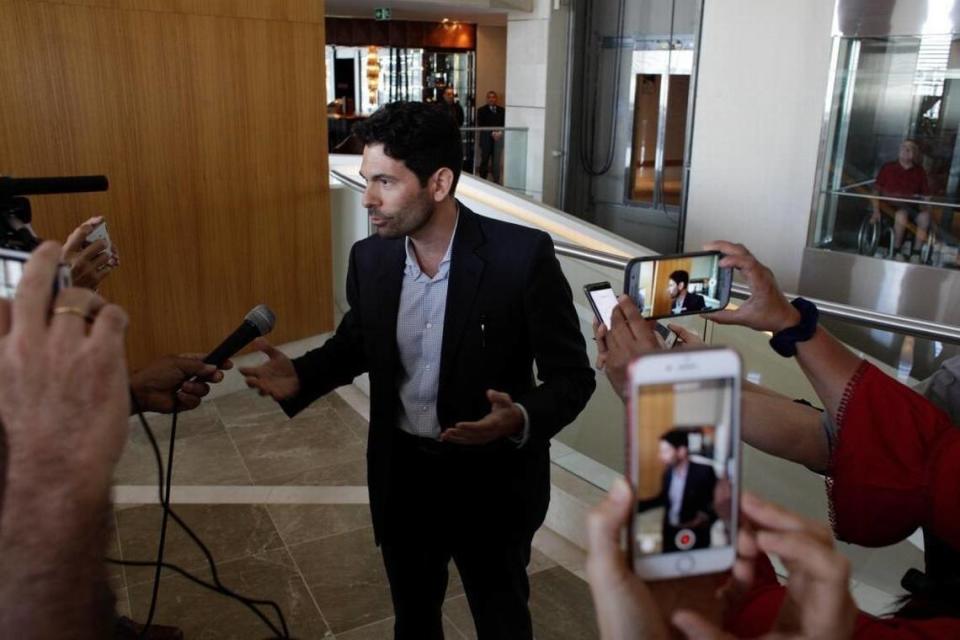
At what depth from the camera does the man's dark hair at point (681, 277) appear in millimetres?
1696

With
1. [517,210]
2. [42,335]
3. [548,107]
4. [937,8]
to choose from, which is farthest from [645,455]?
[548,107]

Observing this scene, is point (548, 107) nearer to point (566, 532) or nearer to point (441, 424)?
point (566, 532)

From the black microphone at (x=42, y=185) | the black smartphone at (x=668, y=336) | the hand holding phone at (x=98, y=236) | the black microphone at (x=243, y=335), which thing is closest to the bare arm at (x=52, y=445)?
the black microphone at (x=42, y=185)

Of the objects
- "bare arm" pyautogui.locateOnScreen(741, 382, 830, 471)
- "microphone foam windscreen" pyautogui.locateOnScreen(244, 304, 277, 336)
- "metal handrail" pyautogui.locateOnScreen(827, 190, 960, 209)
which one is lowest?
"metal handrail" pyautogui.locateOnScreen(827, 190, 960, 209)

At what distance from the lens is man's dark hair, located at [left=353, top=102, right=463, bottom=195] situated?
212 centimetres

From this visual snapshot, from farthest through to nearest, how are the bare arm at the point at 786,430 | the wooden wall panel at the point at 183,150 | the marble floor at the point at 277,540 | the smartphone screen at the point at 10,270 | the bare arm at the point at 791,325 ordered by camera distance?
the wooden wall panel at the point at 183,150, the marble floor at the point at 277,540, the bare arm at the point at 786,430, the bare arm at the point at 791,325, the smartphone screen at the point at 10,270

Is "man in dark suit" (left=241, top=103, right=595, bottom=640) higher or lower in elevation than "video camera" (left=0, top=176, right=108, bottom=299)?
lower

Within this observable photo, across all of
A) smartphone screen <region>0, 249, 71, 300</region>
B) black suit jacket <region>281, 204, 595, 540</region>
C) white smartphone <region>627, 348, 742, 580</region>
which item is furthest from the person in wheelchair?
smartphone screen <region>0, 249, 71, 300</region>

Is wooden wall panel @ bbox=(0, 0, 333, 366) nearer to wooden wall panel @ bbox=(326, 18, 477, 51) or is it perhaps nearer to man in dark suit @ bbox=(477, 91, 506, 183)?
man in dark suit @ bbox=(477, 91, 506, 183)

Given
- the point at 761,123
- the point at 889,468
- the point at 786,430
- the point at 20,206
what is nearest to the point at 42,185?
the point at 20,206

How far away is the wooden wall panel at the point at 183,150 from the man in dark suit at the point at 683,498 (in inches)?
158

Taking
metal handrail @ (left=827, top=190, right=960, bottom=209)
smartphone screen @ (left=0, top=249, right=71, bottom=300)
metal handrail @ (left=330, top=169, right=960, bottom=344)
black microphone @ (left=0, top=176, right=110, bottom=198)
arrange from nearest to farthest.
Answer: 1. smartphone screen @ (left=0, top=249, right=71, bottom=300)
2. black microphone @ (left=0, top=176, right=110, bottom=198)
3. metal handrail @ (left=330, top=169, right=960, bottom=344)
4. metal handrail @ (left=827, top=190, right=960, bottom=209)

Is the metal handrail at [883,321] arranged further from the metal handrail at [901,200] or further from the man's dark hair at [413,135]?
the metal handrail at [901,200]

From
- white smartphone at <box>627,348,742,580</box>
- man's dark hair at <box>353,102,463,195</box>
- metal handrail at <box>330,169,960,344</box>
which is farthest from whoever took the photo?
metal handrail at <box>330,169,960,344</box>
